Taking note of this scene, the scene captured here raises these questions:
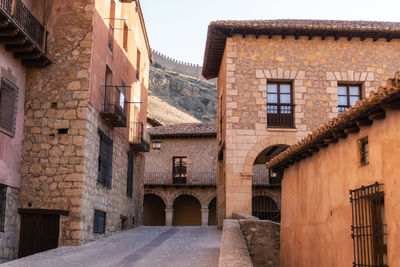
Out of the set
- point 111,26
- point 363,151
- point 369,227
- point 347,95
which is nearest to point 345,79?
point 347,95

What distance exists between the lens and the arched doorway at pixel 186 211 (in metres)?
35.6

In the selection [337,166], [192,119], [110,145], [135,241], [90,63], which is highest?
[192,119]

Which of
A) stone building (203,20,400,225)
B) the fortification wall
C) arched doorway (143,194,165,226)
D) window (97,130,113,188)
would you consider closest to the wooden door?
window (97,130,113,188)

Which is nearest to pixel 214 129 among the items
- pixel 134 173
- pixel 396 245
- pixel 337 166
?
pixel 134 173

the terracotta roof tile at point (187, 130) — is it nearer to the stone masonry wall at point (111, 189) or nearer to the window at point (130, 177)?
the stone masonry wall at point (111, 189)

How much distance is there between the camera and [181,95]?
235ft

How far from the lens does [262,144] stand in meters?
17.3

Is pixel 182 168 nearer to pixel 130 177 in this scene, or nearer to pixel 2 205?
pixel 130 177

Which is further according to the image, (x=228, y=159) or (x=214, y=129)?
(x=214, y=129)

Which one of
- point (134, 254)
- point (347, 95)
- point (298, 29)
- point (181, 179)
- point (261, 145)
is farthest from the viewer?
point (181, 179)

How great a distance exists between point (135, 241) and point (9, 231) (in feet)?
12.5

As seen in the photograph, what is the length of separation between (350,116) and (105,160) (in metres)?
10.1

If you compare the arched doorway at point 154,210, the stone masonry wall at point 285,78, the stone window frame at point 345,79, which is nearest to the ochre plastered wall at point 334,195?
the stone masonry wall at point 285,78

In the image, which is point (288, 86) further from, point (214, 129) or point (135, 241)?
point (214, 129)
